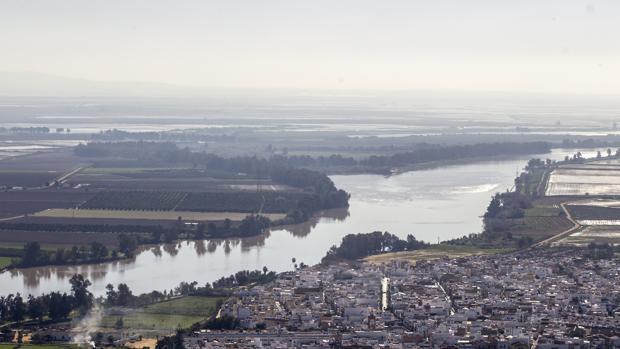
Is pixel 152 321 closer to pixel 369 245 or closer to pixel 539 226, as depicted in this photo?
pixel 369 245

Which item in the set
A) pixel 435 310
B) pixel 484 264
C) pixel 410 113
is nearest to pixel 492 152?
pixel 484 264

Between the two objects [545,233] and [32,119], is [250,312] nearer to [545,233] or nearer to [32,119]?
[545,233]

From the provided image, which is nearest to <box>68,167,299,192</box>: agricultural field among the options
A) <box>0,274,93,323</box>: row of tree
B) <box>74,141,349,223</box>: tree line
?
<box>74,141,349,223</box>: tree line

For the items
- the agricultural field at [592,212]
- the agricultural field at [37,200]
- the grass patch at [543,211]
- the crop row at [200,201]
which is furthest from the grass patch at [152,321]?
the agricultural field at [592,212]

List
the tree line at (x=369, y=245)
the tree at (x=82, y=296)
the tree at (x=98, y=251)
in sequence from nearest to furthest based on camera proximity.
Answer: the tree at (x=82, y=296), the tree line at (x=369, y=245), the tree at (x=98, y=251)

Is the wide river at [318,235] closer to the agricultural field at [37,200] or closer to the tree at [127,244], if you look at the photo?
the tree at [127,244]
